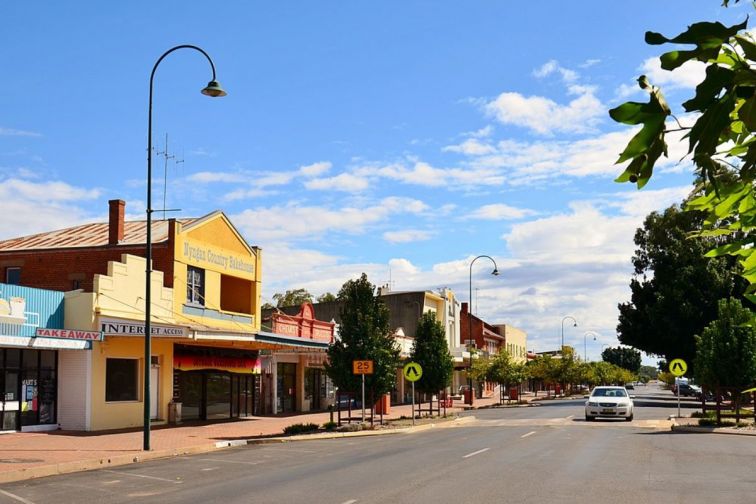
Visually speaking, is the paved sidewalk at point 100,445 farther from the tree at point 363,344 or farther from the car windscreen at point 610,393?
the car windscreen at point 610,393

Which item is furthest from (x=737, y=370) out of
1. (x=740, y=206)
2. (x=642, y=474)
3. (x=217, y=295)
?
(x=740, y=206)

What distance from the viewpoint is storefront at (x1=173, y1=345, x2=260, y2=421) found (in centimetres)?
3406

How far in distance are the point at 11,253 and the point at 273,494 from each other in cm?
2601

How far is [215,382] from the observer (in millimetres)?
36500

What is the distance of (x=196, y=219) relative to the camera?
36.8 metres

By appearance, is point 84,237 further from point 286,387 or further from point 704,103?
point 704,103

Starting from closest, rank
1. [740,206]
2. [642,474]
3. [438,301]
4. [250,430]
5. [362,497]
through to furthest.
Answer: [740,206] → [362,497] → [642,474] → [250,430] → [438,301]

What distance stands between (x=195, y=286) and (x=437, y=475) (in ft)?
71.8

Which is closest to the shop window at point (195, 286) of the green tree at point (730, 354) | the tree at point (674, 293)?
the green tree at point (730, 354)

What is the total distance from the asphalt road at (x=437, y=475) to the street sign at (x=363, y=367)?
5212 mm

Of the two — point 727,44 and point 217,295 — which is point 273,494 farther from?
point 217,295

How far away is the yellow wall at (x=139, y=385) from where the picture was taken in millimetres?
28531

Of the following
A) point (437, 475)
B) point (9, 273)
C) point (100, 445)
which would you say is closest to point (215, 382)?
point (9, 273)

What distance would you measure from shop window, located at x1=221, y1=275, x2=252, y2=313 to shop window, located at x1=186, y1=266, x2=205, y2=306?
4.53m
